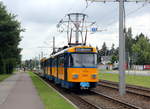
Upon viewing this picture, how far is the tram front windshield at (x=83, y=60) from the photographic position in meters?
21.8

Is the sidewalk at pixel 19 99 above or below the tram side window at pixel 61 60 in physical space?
below

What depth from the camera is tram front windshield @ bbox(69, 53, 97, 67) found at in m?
21.8

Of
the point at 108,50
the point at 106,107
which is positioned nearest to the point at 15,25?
the point at 106,107

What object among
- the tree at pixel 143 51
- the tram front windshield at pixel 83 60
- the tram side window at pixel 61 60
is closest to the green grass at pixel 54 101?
the tram front windshield at pixel 83 60

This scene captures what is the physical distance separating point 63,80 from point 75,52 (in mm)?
2461

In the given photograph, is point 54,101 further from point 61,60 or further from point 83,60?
point 61,60

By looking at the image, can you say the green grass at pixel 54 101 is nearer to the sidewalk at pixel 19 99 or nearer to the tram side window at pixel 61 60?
the sidewalk at pixel 19 99

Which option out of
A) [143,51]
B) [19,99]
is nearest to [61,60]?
[19,99]

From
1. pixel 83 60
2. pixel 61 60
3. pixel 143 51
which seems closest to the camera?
pixel 83 60

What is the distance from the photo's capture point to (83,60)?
21969 mm

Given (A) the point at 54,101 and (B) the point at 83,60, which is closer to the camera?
(A) the point at 54,101

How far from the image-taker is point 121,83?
67.5 feet

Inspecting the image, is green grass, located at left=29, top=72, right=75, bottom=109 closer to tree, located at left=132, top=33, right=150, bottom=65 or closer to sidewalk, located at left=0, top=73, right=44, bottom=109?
sidewalk, located at left=0, top=73, right=44, bottom=109

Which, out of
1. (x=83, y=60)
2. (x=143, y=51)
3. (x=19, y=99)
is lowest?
(x=19, y=99)
